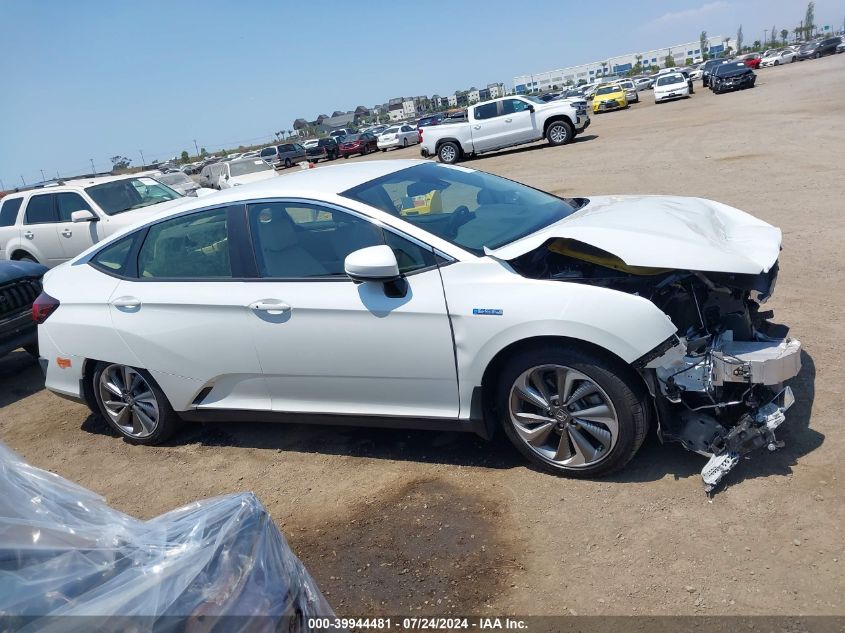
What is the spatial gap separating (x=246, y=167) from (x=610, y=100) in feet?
88.2

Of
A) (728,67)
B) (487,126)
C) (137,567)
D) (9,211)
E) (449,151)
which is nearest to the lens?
(137,567)

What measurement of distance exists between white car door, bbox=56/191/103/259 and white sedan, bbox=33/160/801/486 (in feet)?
22.3

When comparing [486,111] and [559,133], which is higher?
[486,111]

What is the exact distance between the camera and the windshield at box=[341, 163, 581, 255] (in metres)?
3.94

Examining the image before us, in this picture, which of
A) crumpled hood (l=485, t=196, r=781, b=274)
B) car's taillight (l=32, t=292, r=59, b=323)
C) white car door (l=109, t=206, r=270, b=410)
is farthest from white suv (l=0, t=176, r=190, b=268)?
crumpled hood (l=485, t=196, r=781, b=274)

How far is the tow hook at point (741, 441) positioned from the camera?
3273 mm

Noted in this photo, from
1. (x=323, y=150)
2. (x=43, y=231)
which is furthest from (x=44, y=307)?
(x=323, y=150)

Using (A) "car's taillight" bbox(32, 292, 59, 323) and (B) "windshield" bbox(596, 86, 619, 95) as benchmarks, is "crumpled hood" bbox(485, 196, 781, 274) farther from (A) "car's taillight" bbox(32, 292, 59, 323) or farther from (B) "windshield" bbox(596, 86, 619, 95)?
(B) "windshield" bbox(596, 86, 619, 95)

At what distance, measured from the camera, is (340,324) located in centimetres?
384

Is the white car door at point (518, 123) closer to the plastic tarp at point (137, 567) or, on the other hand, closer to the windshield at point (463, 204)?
the windshield at point (463, 204)

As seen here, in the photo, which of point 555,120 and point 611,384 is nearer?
point 611,384

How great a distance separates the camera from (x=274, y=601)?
1947 millimetres

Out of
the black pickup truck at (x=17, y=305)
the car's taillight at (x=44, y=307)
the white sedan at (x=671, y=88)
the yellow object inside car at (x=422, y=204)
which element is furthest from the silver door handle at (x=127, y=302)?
the white sedan at (x=671, y=88)

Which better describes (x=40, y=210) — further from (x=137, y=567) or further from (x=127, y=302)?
(x=137, y=567)
